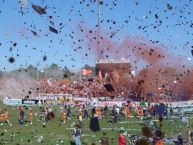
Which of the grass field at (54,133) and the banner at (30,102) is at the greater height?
the banner at (30,102)

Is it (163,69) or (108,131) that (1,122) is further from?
(163,69)

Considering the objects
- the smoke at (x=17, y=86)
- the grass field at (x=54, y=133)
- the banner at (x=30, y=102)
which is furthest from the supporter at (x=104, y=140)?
the smoke at (x=17, y=86)

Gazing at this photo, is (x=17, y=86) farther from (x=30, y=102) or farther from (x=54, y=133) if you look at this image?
(x=54, y=133)

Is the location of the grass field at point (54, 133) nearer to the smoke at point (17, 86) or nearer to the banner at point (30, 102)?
the banner at point (30, 102)

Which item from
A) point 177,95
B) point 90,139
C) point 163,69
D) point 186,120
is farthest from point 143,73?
point 90,139

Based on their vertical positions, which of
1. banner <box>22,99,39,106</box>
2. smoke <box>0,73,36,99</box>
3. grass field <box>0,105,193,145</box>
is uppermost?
smoke <box>0,73,36,99</box>

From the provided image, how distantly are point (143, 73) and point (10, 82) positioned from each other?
3330 centimetres

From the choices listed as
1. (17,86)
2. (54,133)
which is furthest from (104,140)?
(17,86)

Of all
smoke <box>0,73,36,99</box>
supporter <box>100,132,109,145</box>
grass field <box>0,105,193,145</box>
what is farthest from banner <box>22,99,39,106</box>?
→ supporter <box>100,132,109,145</box>

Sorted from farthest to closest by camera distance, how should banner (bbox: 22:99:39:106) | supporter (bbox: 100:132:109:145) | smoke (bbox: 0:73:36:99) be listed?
smoke (bbox: 0:73:36:99)
banner (bbox: 22:99:39:106)
supporter (bbox: 100:132:109:145)

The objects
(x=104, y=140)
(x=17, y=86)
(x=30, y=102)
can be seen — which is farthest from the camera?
(x=17, y=86)

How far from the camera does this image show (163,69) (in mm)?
67625

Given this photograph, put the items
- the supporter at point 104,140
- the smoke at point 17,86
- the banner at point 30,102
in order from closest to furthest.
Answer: the supporter at point 104,140, the banner at point 30,102, the smoke at point 17,86

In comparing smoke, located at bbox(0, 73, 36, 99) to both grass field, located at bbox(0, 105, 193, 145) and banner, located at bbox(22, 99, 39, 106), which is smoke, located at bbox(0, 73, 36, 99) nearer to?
banner, located at bbox(22, 99, 39, 106)
